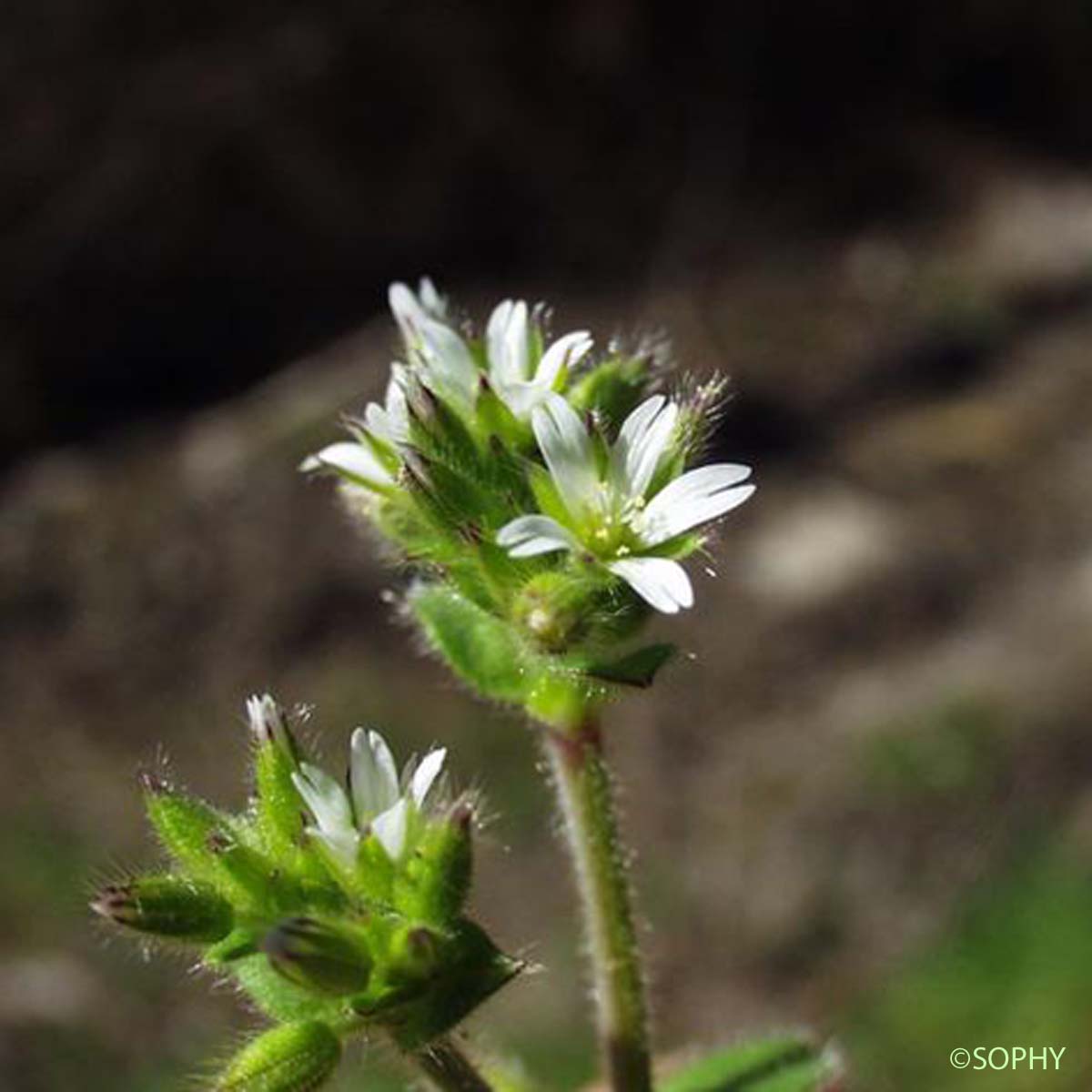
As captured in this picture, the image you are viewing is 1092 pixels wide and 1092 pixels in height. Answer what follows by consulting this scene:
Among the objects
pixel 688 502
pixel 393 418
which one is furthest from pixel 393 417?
pixel 688 502

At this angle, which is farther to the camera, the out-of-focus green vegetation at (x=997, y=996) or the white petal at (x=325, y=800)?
the out-of-focus green vegetation at (x=997, y=996)

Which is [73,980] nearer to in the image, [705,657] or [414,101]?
[705,657]

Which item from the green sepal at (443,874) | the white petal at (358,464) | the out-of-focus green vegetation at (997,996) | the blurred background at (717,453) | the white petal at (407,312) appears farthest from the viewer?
the blurred background at (717,453)

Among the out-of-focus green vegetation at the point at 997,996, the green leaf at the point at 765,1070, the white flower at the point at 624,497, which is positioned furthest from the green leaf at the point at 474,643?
the out-of-focus green vegetation at the point at 997,996

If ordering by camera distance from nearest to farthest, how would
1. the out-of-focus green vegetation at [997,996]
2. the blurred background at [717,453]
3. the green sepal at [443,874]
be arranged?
the green sepal at [443,874] → the out-of-focus green vegetation at [997,996] → the blurred background at [717,453]

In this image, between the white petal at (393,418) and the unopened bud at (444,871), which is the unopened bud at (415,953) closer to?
the unopened bud at (444,871)

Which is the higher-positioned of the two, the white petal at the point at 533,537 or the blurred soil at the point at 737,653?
the blurred soil at the point at 737,653

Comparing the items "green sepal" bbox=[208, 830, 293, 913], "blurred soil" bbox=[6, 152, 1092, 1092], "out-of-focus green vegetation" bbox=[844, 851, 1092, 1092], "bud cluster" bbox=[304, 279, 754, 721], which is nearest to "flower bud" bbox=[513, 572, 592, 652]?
"bud cluster" bbox=[304, 279, 754, 721]

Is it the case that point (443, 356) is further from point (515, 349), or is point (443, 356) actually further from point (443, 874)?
point (443, 874)
